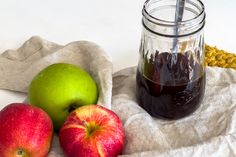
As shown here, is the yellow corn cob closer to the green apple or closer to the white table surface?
the white table surface

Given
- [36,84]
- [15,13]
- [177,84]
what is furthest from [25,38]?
[177,84]

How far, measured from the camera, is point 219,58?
0.81 metres

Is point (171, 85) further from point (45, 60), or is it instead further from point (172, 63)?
point (45, 60)

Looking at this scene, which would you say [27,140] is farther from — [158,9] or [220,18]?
[220,18]

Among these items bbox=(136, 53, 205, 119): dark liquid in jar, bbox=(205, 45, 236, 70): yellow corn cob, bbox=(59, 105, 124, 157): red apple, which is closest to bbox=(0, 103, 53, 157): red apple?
bbox=(59, 105, 124, 157): red apple

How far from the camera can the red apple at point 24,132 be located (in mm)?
628

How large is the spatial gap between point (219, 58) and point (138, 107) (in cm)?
17

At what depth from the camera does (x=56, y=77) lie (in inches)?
27.3

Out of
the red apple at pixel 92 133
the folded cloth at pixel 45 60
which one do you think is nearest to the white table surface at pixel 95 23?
the folded cloth at pixel 45 60

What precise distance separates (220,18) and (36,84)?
0.40 m

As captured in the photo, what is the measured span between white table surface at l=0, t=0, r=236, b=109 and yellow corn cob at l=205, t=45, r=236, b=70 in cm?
5

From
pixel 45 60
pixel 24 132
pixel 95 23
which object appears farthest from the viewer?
pixel 95 23

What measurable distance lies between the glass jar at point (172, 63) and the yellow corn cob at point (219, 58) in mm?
96

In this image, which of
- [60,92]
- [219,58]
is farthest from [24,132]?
[219,58]
